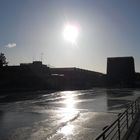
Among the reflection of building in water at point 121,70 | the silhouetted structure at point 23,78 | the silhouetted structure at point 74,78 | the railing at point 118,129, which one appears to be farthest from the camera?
the reflection of building in water at point 121,70

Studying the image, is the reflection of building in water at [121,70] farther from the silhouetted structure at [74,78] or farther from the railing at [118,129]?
the railing at [118,129]

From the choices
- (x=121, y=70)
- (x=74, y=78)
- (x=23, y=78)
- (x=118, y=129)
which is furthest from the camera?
(x=74, y=78)

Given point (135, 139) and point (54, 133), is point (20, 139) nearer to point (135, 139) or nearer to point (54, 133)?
point (54, 133)

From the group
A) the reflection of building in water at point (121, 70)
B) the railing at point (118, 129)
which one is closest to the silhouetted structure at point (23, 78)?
the reflection of building in water at point (121, 70)

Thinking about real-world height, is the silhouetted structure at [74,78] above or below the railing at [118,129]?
below

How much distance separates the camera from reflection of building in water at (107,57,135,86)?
10712 cm

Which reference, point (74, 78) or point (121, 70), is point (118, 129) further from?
point (74, 78)

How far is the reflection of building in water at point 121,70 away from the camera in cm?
10712

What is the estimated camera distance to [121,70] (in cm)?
10706

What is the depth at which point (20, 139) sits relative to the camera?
12141 millimetres

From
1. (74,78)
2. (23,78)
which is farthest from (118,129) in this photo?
(74,78)

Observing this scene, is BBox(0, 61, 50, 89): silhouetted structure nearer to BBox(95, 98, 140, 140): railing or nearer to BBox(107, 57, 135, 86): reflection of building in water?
BBox(107, 57, 135, 86): reflection of building in water

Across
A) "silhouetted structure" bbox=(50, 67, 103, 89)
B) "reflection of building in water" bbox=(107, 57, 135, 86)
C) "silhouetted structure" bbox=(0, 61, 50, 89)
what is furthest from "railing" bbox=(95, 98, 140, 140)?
"reflection of building in water" bbox=(107, 57, 135, 86)

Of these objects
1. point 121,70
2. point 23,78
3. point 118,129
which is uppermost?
point 121,70
